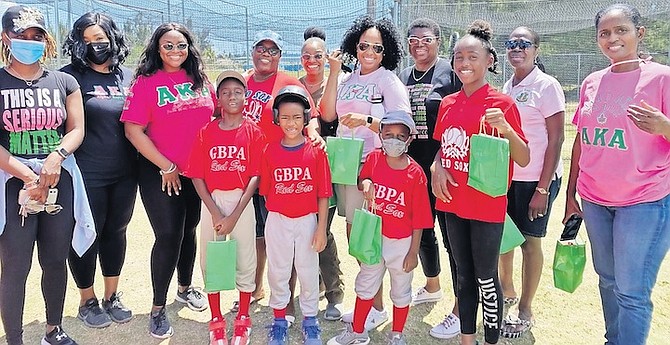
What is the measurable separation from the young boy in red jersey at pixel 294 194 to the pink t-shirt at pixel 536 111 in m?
1.31

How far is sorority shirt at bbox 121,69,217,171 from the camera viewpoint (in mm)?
3273

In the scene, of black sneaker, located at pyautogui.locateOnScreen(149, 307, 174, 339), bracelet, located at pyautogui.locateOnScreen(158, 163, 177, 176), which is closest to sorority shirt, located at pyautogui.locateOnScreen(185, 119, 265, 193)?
bracelet, located at pyautogui.locateOnScreen(158, 163, 177, 176)

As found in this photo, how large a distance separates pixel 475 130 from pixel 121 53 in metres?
2.46

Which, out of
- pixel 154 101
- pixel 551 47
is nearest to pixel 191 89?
pixel 154 101

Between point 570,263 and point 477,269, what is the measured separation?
2.23 ft

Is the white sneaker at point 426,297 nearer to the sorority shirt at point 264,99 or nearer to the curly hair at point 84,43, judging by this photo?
the sorority shirt at point 264,99

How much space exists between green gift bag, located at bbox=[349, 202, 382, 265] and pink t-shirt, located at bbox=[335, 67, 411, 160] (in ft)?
1.61

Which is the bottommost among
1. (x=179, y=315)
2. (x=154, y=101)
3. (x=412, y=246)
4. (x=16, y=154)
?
(x=179, y=315)

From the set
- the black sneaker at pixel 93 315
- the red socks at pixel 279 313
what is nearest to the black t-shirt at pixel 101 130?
the black sneaker at pixel 93 315

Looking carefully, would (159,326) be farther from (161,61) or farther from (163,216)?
(161,61)

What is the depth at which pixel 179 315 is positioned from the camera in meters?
3.91

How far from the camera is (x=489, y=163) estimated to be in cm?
266

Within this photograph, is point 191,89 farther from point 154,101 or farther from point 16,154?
point 16,154

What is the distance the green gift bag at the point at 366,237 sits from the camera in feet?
10.3
